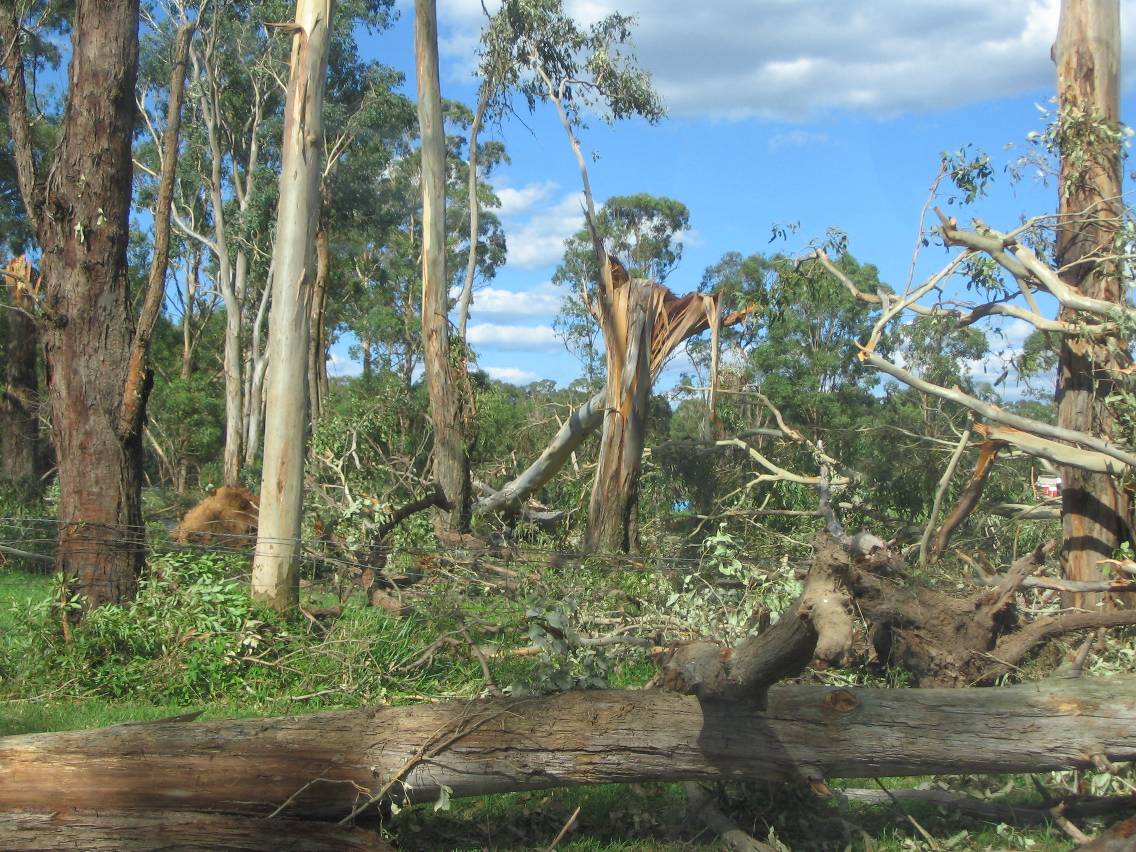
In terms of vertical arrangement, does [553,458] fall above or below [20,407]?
below

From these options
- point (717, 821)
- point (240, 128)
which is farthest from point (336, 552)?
point (240, 128)

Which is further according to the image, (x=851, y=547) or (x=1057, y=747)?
(x=851, y=547)

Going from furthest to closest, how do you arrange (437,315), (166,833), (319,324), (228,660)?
(319,324), (437,315), (228,660), (166,833)

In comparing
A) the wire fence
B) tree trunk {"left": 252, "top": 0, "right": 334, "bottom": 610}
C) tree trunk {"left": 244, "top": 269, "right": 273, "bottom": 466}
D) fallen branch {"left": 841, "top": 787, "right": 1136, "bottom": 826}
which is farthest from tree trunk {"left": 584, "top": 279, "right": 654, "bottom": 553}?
tree trunk {"left": 244, "top": 269, "right": 273, "bottom": 466}

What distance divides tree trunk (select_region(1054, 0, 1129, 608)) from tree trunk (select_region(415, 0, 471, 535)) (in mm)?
6296

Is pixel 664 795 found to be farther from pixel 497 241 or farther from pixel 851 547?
pixel 497 241

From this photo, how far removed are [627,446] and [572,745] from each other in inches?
289

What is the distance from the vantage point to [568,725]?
4426mm

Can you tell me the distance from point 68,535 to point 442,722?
4.01 m

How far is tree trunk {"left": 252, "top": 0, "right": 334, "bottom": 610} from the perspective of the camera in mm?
7641

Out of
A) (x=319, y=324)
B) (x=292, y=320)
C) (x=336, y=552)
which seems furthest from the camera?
(x=319, y=324)

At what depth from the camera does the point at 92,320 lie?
7.43 meters

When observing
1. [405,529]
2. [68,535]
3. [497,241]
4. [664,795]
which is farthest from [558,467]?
[497,241]

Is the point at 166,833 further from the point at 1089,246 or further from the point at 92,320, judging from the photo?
the point at 1089,246
